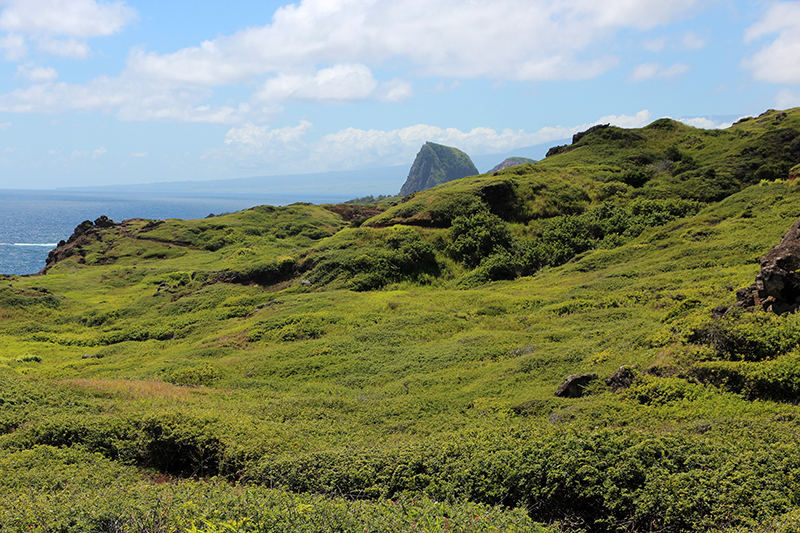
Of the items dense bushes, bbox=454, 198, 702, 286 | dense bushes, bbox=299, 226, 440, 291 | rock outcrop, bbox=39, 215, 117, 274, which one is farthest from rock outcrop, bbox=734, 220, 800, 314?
rock outcrop, bbox=39, 215, 117, 274

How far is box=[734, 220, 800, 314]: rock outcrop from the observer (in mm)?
12758

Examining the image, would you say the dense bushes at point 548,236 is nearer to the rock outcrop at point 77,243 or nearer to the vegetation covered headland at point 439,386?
the vegetation covered headland at point 439,386

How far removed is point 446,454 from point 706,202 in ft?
158

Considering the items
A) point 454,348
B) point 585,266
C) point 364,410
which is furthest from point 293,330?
point 585,266

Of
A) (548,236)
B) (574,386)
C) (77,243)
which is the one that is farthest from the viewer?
(77,243)

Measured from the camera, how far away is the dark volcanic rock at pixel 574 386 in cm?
1302

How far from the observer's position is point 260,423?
12.5m

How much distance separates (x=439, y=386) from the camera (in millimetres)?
16250

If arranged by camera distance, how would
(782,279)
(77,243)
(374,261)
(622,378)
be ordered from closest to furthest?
1. (622,378)
2. (782,279)
3. (374,261)
4. (77,243)

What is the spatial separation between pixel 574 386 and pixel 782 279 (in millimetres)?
6746

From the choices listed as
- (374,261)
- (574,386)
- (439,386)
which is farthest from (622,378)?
(374,261)

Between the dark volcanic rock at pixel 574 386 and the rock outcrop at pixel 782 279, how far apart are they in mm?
5827

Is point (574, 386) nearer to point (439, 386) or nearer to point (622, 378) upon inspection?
point (622, 378)

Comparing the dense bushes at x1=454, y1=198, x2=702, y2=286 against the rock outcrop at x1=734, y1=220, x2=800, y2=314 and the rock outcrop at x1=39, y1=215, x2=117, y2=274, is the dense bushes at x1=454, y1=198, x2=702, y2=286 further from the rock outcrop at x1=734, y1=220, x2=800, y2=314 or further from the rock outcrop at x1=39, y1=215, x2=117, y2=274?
the rock outcrop at x1=39, y1=215, x2=117, y2=274
